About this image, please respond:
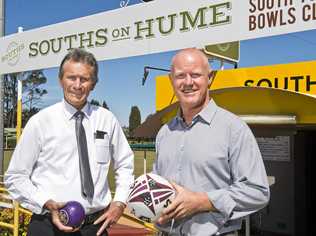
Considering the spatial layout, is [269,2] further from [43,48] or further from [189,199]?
[43,48]

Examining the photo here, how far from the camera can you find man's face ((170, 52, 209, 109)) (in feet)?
7.00

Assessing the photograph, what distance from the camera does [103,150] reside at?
108 inches

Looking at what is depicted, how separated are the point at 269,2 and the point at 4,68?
10.9 feet

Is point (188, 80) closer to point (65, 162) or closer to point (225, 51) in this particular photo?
point (65, 162)

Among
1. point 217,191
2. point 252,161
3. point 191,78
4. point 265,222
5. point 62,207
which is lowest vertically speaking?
point 265,222

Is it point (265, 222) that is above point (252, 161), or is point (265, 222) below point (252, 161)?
below

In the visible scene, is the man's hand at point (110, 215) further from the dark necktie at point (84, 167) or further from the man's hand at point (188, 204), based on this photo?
the man's hand at point (188, 204)

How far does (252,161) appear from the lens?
2.04m

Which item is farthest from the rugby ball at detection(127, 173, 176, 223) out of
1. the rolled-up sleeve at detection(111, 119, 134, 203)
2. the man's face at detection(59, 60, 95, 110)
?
the man's face at detection(59, 60, 95, 110)

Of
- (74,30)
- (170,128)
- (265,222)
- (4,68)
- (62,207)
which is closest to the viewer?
(170,128)

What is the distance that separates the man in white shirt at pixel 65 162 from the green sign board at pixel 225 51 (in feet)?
14.3

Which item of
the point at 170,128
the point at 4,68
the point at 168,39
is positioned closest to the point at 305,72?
the point at 168,39

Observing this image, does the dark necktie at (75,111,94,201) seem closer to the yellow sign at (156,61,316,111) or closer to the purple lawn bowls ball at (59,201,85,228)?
the purple lawn bowls ball at (59,201,85,228)

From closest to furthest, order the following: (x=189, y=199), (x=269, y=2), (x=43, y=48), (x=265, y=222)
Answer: (x=189, y=199)
(x=269, y=2)
(x=43, y=48)
(x=265, y=222)
